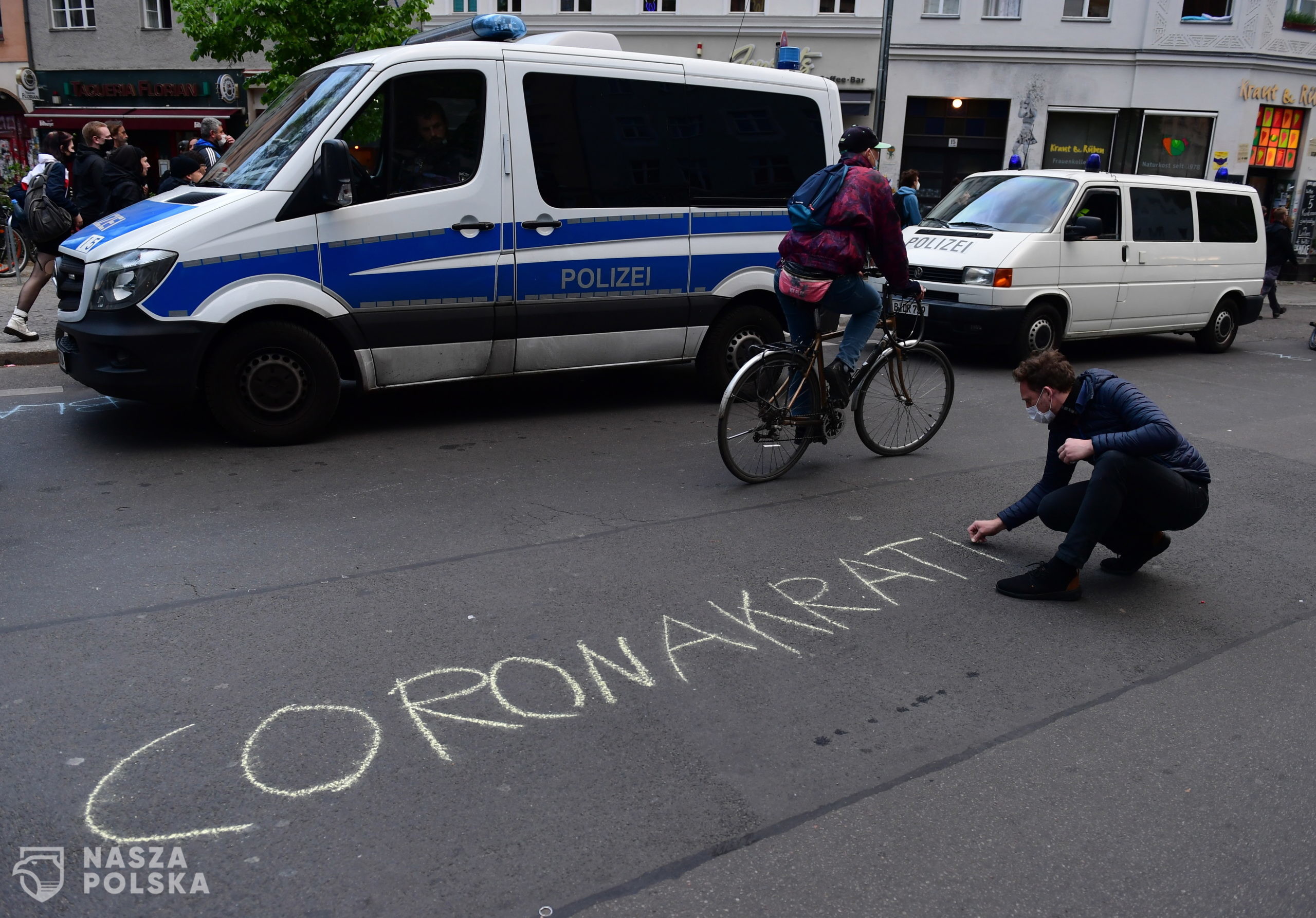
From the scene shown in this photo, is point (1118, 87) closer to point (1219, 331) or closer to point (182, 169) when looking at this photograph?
point (1219, 331)

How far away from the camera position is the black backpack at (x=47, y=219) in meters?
9.77

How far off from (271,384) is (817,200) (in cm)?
353

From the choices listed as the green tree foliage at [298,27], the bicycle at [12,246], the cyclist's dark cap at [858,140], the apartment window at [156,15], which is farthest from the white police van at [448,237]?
the apartment window at [156,15]

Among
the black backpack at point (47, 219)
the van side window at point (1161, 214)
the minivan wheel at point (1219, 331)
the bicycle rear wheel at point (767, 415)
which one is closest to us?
the bicycle rear wheel at point (767, 415)

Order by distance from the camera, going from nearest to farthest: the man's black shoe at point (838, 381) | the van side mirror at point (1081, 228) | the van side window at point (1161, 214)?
the man's black shoe at point (838, 381) < the van side mirror at point (1081, 228) < the van side window at point (1161, 214)

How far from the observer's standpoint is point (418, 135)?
6.97m

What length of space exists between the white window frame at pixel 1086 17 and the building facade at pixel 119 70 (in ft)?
66.8

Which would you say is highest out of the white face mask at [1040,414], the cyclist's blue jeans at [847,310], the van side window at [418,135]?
the van side window at [418,135]

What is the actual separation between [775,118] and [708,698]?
228 inches

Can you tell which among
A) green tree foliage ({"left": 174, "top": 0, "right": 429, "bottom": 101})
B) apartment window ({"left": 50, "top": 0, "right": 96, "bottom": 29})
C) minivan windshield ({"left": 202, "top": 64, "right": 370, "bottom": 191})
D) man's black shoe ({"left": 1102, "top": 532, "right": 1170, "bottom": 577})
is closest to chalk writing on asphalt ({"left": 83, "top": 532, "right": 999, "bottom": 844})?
man's black shoe ({"left": 1102, "top": 532, "right": 1170, "bottom": 577})

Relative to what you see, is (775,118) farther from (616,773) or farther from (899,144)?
(899,144)

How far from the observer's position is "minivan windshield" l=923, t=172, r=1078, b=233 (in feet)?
37.3

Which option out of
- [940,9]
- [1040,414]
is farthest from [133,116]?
[1040,414]

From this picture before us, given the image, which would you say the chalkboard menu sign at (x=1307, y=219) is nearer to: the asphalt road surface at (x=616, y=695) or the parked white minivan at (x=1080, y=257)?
the parked white minivan at (x=1080, y=257)
